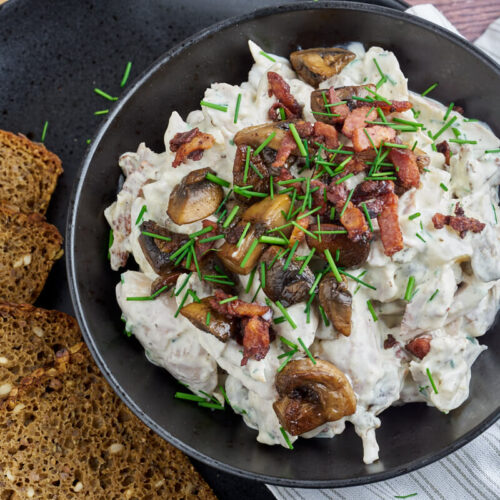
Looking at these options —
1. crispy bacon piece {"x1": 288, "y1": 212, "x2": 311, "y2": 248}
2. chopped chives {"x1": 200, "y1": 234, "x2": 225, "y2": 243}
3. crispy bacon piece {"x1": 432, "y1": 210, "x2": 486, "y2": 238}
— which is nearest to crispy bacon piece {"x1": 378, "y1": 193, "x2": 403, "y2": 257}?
crispy bacon piece {"x1": 432, "y1": 210, "x2": 486, "y2": 238}

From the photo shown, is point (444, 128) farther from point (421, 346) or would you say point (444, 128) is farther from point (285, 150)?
point (421, 346)

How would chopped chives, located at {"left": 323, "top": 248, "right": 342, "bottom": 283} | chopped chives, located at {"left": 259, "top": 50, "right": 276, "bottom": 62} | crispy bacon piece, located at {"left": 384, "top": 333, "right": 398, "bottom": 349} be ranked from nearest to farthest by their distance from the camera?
chopped chives, located at {"left": 323, "top": 248, "right": 342, "bottom": 283}
crispy bacon piece, located at {"left": 384, "top": 333, "right": 398, "bottom": 349}
chopped chives, located at {"left": 259, "top": 50, "right": 276, "bottom": 62}

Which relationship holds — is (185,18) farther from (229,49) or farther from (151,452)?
(151,452)

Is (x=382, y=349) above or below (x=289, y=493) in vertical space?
above

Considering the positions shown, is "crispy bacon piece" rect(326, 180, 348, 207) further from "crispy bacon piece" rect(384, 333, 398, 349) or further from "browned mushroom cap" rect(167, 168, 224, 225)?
"crispy bacon piece" rect(384, 333, 398, 349)

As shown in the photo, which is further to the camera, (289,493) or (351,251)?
(289,493)

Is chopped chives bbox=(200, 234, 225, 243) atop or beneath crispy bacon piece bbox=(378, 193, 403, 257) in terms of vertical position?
beneath

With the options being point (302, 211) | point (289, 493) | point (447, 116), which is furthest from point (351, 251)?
point (289, 493)
